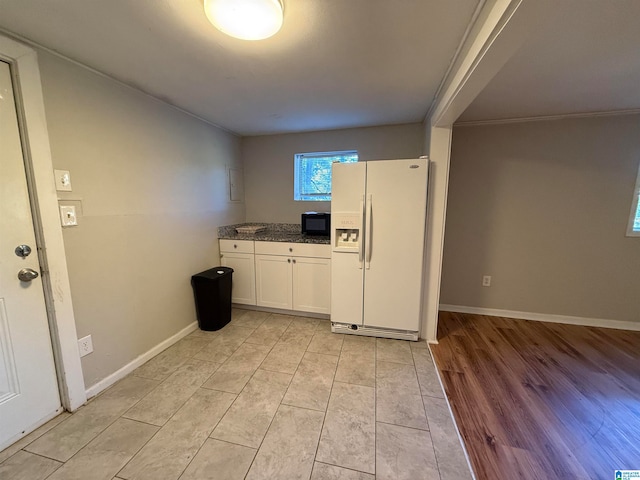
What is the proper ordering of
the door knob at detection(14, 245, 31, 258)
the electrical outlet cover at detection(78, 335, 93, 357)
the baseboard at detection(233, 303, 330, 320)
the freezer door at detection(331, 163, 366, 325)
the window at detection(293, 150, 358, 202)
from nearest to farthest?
the door knob at detection(14, 245, 31, 258) → the electrical outlet cover at detection(78, 335, 93, 357) → the freezer door at detection(331, 163, 366, 325) → the baseboard at detection(233, 303, 330, 320) → the window at detection(293, 150, 358, 202)

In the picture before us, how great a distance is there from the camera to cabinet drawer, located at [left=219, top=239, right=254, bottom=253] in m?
2.96

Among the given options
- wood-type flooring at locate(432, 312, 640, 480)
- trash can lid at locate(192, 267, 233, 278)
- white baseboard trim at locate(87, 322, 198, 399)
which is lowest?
wood-type flooring at locate(432, 312, 640, 480)

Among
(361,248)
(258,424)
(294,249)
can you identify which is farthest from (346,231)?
(258,424)

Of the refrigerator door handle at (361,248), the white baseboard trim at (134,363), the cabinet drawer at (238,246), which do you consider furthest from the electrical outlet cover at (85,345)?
the refrigerator door handle at (361,248)

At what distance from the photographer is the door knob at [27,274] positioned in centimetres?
141

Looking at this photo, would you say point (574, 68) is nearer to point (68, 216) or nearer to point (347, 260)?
point (347, 260)

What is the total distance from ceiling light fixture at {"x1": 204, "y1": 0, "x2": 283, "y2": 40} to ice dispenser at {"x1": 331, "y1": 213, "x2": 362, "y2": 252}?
1.53 metres

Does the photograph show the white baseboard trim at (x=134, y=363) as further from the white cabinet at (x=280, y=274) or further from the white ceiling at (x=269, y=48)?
the white ceiling at (x=269, y=48)

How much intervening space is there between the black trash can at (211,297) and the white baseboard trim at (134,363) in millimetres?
182

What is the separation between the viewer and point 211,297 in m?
2.56

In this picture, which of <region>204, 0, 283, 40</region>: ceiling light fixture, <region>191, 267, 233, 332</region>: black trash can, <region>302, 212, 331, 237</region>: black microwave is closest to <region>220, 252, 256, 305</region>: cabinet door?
<region>191, 267, 233, 332</region>: black trash can

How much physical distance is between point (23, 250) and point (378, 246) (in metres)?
2.41

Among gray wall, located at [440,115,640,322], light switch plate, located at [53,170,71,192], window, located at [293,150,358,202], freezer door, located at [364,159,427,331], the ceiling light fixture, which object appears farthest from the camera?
window, located at [293,150,358,202]

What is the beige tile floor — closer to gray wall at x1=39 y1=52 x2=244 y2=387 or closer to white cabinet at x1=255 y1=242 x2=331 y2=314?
gray wall at x1=39 y1=52 x2=244 y2=387
